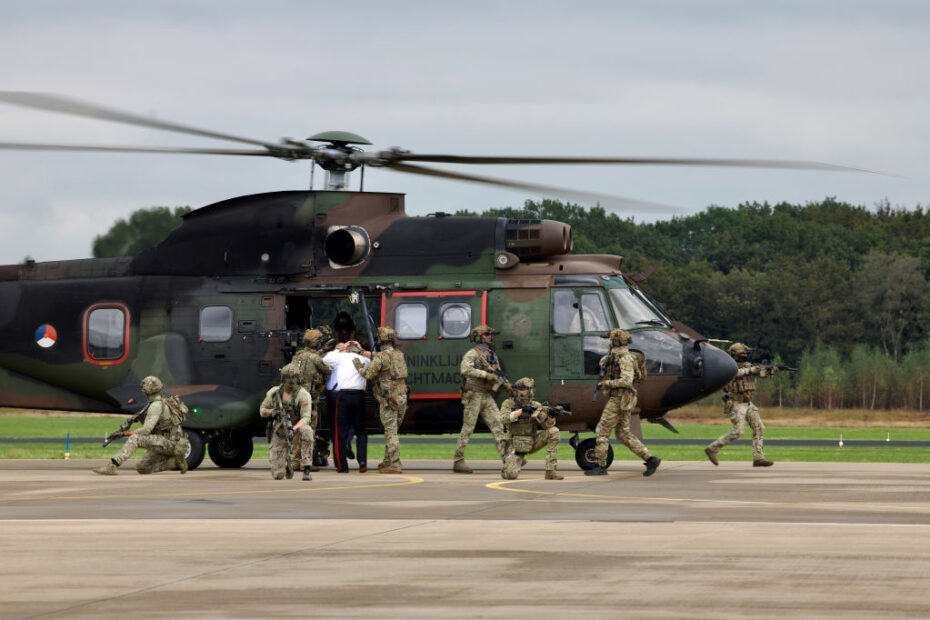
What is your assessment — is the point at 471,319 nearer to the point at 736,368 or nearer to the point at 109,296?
the point at 736,368

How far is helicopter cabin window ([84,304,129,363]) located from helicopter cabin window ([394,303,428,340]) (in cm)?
422

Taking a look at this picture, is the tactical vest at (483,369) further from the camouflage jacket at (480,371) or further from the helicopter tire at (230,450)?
the helicopter tire at (230,450)

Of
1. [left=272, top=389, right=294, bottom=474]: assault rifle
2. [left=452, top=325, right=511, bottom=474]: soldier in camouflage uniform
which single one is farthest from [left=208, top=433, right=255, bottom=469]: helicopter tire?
[left=452, top=325, right=511, bottom=474]: soldier in camouflage uniform

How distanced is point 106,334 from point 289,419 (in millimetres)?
4185

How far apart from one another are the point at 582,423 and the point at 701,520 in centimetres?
795

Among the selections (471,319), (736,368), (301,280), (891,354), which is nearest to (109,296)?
(301,280)

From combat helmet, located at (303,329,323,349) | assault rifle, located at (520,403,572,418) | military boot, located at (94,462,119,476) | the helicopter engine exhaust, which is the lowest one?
military boot, located at (94,462,119,476)

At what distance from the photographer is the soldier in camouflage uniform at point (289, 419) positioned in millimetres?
18828

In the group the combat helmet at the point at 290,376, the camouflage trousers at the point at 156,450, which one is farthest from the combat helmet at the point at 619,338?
the camouflage trousers at the point at 156,450

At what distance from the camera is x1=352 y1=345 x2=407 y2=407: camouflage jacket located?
19578 mm

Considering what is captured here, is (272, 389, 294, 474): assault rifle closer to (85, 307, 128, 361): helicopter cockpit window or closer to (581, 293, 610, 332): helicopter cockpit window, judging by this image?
(85, 307, 128, 361): helicopter cockpit window

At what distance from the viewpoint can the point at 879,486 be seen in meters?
17.2

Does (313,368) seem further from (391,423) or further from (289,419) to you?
(391,423)

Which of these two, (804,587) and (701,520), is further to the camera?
(701,520)
